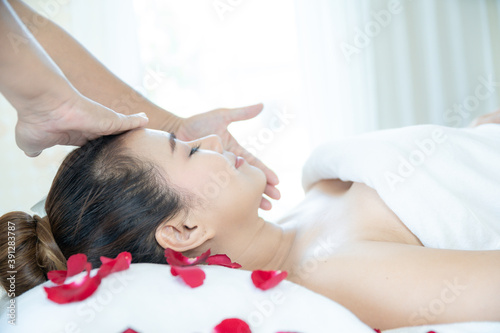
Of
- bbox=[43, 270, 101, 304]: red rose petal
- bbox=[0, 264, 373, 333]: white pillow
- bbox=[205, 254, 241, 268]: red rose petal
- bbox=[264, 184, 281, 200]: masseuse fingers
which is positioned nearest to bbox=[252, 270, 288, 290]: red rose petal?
bbox=[0, 264, 373, 333]: white pillow

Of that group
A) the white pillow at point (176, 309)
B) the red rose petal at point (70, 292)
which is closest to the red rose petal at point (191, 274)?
the white pillow at point (176, 309)

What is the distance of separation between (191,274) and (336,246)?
39 cm

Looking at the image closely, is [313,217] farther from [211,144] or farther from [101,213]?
[101,213]

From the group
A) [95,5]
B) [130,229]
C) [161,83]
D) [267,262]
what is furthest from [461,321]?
[95,5]

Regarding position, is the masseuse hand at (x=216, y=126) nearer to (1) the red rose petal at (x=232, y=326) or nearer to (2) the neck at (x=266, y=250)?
(2) the neck at (x=266, y=250)

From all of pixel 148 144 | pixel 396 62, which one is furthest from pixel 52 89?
pixel 396 62

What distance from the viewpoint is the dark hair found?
3.54ft

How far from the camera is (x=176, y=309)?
80cm

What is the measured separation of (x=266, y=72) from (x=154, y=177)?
6.45ft

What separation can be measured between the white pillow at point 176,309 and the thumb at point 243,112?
84 cm

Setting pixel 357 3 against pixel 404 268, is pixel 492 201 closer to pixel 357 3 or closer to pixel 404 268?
pixel 404 268

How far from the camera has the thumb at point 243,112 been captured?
162cm

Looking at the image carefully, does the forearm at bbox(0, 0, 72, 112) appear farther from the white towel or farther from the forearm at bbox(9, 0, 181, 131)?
the white towel

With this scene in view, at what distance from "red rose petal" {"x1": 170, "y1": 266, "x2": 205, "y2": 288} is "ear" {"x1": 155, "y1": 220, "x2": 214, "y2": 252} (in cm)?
26
